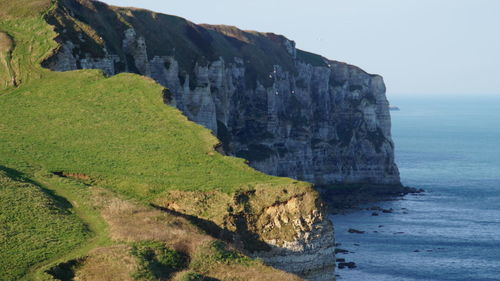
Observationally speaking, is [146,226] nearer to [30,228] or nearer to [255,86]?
[30,228]

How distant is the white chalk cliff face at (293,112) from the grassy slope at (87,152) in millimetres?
37593

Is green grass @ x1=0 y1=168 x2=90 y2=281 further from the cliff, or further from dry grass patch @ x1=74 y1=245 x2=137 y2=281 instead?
the cliff

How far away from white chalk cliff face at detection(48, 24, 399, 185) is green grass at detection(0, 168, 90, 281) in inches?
2466

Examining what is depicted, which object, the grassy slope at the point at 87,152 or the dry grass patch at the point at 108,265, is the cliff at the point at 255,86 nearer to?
the grassy slope at the point at 87,152

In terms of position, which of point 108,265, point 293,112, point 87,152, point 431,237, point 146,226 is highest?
point 293,112

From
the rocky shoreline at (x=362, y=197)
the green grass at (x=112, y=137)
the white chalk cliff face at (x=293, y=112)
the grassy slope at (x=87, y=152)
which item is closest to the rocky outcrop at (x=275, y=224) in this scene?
the grassy slope at (x=87, y=152)

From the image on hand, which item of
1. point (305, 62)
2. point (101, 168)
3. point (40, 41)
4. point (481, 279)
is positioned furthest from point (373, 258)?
point (305, 62)

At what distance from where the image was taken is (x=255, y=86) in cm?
15250

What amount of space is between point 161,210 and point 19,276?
10.5 m

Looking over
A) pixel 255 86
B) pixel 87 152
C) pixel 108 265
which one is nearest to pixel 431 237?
pixel 255 86

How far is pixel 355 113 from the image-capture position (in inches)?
6836

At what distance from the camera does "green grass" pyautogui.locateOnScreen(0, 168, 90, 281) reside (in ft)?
123

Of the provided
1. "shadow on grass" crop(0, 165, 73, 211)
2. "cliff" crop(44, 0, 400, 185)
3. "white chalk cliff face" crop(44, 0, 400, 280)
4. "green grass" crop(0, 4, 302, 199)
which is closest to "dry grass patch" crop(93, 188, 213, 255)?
"shadow on grass" crop(0, 165, 73, 211)

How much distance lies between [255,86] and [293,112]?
12.3 meters
